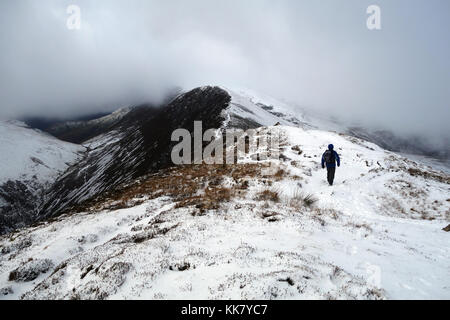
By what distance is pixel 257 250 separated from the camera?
8.38 meters

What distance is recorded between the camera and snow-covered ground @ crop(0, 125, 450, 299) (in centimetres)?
641

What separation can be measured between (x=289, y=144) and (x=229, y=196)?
1989 cm

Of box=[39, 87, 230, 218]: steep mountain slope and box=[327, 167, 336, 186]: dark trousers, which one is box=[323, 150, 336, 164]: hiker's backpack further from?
box=[39, 87, 230, 218]: steep mountain slope

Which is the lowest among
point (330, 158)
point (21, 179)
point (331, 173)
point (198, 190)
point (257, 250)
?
point (21, 179)

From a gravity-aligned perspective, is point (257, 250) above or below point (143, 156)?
above

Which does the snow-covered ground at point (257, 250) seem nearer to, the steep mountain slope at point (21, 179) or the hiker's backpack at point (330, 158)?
the hiker's backpack at point (330, 158)

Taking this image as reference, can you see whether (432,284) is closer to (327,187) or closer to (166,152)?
(327,187)

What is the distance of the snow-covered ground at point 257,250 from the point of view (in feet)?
21.0

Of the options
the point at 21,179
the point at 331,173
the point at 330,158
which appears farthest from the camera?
the point at 21,179

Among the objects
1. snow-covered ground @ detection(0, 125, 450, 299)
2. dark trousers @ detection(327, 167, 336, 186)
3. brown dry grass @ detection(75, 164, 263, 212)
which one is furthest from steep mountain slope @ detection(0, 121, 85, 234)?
dark trousers @ detection(327, 167, 336, 186)

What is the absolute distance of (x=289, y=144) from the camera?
3284 cm

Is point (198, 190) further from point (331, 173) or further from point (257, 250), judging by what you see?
point (257, 250)

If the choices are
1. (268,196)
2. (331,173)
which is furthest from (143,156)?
(268,196)
